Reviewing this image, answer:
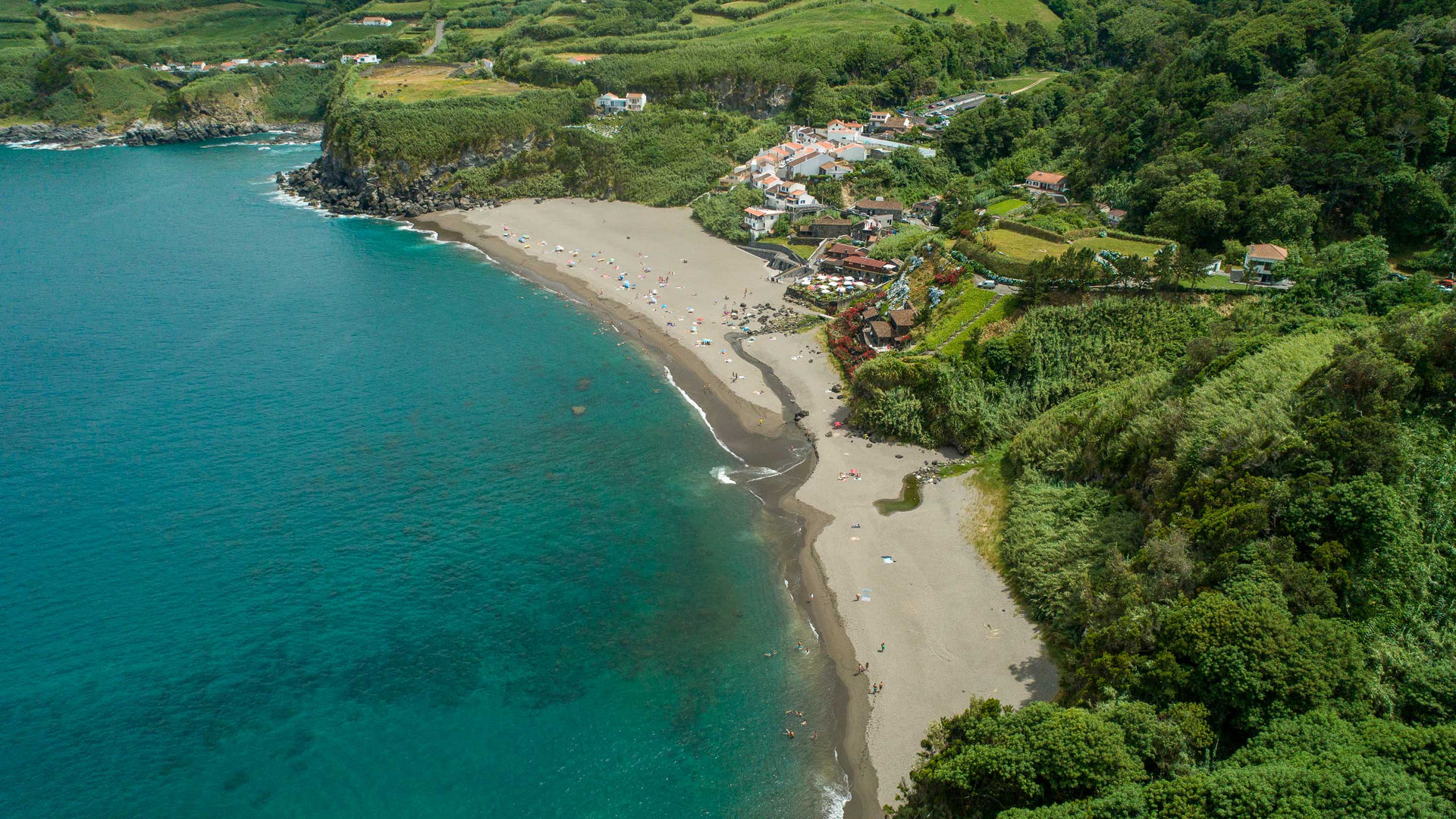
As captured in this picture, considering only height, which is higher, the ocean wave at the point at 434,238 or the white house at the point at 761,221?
the white house at the point at 761,221

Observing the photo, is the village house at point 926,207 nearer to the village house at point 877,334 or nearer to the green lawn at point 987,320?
the village house at point 877,334

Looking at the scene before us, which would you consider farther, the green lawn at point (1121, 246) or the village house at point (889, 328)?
the green lawn at point (1121, 246)

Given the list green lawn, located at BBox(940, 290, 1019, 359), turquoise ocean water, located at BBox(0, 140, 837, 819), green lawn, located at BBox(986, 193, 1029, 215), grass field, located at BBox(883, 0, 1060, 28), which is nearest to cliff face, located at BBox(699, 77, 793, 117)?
grass field, located at BBox(883, 0, 1060, 28)

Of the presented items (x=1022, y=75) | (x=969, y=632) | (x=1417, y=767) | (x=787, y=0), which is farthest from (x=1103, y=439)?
(x=787, y=0)

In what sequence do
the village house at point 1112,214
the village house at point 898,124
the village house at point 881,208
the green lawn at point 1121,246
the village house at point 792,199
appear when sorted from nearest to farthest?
the green lawn at point 1121,246 < the village house at point 1112,214 < the village house at point 881,208 < the village house at point 792,199 < the village house at point 898,124

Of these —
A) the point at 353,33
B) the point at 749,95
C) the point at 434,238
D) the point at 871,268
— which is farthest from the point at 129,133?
the point at 871,268

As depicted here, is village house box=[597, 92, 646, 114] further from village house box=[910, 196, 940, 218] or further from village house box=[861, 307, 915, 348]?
village house box=[861, 307, 915, 348]

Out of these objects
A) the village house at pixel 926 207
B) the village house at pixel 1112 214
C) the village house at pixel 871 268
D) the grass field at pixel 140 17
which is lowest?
the village house at pixel 871 268

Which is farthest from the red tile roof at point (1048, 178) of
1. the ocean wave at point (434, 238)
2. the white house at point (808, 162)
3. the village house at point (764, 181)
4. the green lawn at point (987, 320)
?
the ocean wave at point (434, 238)

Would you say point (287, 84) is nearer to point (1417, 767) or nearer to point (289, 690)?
point (289, 690)
